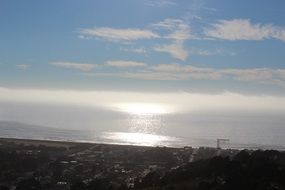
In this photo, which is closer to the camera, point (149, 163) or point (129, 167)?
point (129, 167)

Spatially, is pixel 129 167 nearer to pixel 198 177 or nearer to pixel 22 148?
pixel 198 177

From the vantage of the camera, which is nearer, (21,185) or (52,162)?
(21,185)

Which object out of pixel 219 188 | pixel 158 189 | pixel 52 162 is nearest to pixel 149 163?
pixel 52 162

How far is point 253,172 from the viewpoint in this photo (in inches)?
1227

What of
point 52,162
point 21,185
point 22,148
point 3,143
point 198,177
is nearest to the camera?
point 198,177

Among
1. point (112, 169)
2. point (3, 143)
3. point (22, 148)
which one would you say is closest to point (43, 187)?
point (112, 169)

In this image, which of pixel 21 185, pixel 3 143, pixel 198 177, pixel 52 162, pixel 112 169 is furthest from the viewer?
pixel 3 143

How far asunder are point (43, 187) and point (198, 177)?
13316mm

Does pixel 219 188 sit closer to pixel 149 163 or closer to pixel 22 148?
pixel 149 163

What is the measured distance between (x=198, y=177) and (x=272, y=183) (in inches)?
302

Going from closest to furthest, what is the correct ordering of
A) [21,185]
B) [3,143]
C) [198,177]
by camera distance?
[198,177]
[21,185]
[3,143]

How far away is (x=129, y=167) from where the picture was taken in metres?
50.5

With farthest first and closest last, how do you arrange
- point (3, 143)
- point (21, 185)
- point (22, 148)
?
1. point (3, 143)
2. point (22, 148)
3. point (21, 185)

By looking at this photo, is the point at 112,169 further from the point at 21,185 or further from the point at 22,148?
the point at 22,148
